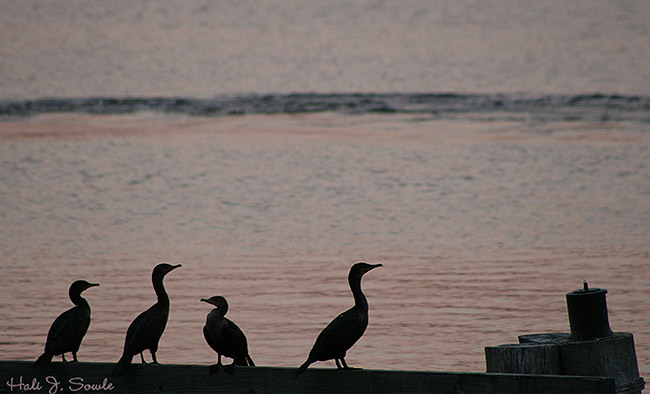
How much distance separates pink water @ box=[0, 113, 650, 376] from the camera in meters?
7.66

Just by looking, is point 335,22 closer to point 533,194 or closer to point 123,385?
point 533,194

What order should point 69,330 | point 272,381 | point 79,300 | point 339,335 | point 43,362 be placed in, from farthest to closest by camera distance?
1. point 79,300
2. point 69,330
3. point 43,362
4. point 339,335
5. point 272,381

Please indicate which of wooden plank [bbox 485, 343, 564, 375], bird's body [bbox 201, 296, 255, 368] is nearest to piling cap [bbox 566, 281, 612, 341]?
wooden plank [bbox 485, 343, 564, 375]

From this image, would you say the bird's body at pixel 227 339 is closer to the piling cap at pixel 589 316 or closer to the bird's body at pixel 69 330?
the bird's body at pixel 69 330

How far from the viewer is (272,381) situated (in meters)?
3.76

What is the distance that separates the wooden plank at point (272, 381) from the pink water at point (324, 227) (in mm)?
2731

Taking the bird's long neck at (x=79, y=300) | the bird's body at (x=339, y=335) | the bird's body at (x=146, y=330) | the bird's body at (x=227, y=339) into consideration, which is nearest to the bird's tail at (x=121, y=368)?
the bird's body at (x=146, y=330)

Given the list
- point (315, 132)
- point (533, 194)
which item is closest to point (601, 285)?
point (533, 194)

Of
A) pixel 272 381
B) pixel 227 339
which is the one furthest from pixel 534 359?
pixel 227 339

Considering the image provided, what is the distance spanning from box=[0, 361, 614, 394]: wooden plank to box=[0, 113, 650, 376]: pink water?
273cm

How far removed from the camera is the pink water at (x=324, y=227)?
7.66 m

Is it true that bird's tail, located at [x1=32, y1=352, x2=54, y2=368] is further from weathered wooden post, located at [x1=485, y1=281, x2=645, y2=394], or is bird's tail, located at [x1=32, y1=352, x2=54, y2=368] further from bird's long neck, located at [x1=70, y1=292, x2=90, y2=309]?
weathered wooden post, located at [x1=485, y1=281, x2=645, y2=394]

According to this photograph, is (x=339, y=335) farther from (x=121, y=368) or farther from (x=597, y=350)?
(x=597, y=350)

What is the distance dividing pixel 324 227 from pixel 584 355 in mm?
7435
